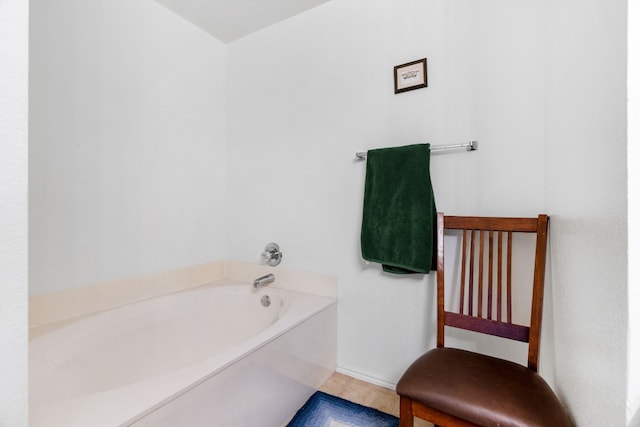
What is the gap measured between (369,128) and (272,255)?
1.05 metres

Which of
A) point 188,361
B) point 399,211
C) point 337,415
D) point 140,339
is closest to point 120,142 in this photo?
point 140,339

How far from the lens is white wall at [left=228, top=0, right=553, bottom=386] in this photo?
1.27 meters

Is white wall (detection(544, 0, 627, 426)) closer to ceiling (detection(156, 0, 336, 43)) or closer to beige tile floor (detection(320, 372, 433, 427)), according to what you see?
beige tile floor (detection(320, 372, 433, 427))

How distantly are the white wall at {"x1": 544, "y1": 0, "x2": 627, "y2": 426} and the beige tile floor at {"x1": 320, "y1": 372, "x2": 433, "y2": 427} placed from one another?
77 cm

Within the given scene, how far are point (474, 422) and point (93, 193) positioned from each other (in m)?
1.92

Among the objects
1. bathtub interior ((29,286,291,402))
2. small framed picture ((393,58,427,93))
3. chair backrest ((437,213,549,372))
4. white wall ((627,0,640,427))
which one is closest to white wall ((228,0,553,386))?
small framed picture ((393,58,427,93))

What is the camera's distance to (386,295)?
1583mm

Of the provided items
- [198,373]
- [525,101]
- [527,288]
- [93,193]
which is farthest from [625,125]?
[93,193]

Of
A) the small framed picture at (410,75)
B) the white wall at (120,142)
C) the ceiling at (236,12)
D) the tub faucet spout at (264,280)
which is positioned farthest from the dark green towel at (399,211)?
the white wall at (120,142)

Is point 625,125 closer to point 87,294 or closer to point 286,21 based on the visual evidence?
point 286,21

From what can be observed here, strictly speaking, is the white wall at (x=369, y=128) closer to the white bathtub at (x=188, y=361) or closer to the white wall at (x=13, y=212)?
the white bathtub at (x=188, y=361)

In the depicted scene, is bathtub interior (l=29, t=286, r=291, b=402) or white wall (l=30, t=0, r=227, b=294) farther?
→ white wall (l=30, t=0, r=227, b=294)

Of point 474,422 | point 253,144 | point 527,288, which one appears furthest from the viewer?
point 253,144

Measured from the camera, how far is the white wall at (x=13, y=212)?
0.56m
